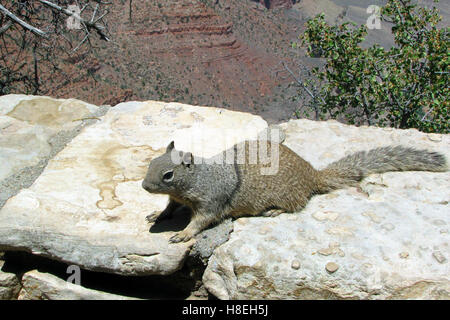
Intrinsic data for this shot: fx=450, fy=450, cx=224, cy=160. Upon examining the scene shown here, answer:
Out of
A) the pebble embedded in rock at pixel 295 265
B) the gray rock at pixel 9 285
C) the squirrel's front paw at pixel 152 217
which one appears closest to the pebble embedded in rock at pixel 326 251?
the pebble embedded in rock at pixel 295 265

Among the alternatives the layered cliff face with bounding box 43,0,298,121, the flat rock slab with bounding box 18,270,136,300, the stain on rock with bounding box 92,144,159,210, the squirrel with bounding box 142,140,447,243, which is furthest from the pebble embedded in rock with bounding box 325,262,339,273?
the layered cliff face with bounding box 43,0,298,121

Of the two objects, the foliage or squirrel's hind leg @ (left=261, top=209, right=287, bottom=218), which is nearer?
squirrel's hind leg @ (left=261, top=209, right=287, bottom=218)

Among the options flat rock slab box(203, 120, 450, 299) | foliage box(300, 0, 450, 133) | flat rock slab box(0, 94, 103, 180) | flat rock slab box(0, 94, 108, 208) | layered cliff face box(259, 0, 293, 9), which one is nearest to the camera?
flat rock slab box(203, 120, 450, 299)

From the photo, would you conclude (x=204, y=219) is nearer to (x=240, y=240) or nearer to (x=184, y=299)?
(x=240, y=240)

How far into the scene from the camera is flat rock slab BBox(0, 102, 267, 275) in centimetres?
479

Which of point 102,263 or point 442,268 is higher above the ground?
point 442,268

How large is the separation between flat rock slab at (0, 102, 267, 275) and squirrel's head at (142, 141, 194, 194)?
68cm

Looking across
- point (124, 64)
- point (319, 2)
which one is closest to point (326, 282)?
point (124, 64)

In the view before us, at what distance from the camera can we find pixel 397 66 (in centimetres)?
1113

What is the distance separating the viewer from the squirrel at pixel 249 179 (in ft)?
15.6

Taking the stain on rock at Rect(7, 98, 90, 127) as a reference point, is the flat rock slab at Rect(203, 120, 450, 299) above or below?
below

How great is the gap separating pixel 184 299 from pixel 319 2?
104 metres

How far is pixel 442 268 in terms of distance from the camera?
4.43m

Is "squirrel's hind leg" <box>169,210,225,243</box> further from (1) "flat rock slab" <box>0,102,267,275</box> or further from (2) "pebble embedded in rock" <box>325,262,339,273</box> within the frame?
(2) "pebble embedded in rock" <box>325,262,339,273</box>
